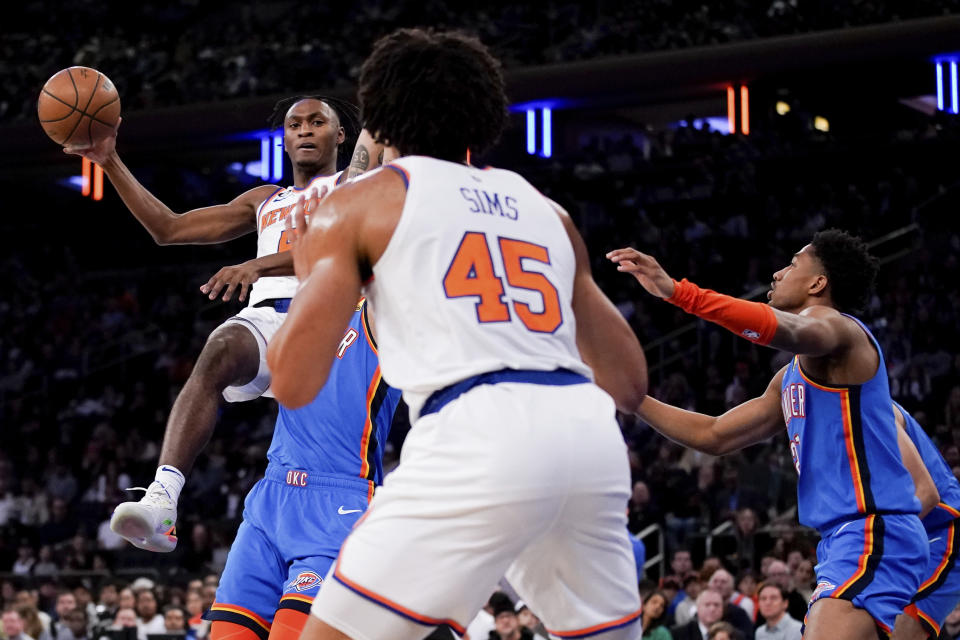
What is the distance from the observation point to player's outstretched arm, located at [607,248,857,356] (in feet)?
14.5

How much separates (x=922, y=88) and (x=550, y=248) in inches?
653

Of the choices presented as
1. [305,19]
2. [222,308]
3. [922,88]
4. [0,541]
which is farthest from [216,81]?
[922,88]

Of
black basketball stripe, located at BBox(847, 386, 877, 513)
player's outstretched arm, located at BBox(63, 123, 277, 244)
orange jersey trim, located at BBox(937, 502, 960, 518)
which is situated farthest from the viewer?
orange jersey trim, located at BBox(937, 502, 960, 518)

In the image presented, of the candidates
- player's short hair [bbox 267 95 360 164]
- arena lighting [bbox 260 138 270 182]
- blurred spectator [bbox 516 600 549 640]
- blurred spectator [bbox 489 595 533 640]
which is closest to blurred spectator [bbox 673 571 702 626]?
blurred spectator [bbox 516 600 549 640]

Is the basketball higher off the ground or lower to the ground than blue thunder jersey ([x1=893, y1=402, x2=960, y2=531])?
higher

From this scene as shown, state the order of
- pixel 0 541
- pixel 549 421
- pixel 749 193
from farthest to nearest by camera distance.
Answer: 1. pixel 749 193
2. pixel 0 541
3. pixel 549 421

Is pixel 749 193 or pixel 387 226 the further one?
pixel 749 193

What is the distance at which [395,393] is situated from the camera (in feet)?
15.0

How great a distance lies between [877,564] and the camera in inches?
174

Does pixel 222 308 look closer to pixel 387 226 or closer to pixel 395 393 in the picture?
pixel 395 393

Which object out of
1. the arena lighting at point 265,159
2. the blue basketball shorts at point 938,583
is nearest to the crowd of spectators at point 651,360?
the arena lighting at point 265,159

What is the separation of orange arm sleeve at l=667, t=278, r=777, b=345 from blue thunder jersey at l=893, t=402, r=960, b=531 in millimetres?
963

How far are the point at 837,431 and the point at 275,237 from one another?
239 centimetres

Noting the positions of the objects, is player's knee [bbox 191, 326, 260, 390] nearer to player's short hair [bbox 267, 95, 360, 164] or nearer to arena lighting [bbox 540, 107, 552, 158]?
player's short hair [bbox 267, 95, 360, 164]
